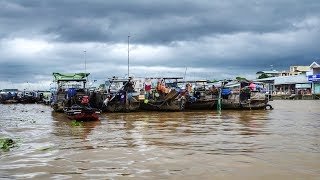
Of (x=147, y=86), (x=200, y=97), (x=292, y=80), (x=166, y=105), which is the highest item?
(x=292, y=80)

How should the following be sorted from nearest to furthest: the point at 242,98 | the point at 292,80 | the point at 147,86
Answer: the point at 147,86, the point at 242,98, the point at 292,80

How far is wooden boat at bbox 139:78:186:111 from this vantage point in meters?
27.3

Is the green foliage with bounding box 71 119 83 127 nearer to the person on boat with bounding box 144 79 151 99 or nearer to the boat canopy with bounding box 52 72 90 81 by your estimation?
the person on boat with bounding box 144 79 151 99

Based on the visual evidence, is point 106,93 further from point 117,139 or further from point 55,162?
point 55,162

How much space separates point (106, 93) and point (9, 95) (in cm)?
3726

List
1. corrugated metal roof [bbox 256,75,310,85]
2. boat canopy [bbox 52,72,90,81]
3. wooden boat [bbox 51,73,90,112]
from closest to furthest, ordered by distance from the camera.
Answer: wooden boat [bbox 51,73,90,112]
boat canopy [bbox 52,72,90,81]
corrugated metal roof [bbox 256,75,310,85]

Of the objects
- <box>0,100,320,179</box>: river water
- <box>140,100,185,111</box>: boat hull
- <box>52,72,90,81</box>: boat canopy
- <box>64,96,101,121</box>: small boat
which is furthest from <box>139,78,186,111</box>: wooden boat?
<box>0,100,320,179</box>: river water

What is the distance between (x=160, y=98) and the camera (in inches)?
1085

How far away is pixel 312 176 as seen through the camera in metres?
6.96

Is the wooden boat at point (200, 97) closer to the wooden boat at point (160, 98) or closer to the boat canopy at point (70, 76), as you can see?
the wooden boat at point (160, 98)

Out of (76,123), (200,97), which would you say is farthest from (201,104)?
(76,123)

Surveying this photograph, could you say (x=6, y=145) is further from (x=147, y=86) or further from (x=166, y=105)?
(x=147, y=86)

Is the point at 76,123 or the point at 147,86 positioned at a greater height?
the point at 147,86

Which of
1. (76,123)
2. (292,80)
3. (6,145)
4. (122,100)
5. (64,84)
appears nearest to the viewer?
(6,145)
